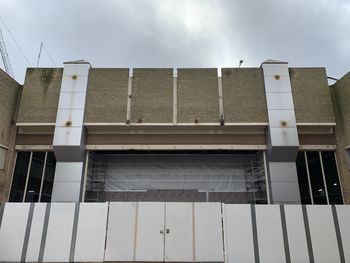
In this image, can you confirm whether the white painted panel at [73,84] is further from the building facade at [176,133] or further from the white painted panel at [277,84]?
the white painted panel at [277,84]

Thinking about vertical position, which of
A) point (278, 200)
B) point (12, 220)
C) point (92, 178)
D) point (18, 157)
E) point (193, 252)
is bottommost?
point (193, 252)

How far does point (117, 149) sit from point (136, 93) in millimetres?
3788

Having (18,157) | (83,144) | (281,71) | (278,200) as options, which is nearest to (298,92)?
(281,71)

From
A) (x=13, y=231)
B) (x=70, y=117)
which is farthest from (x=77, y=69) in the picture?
(x=13, y=231)

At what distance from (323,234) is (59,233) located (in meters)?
10.9

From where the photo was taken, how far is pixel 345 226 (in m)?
10.8

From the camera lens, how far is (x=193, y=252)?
34.6 feet

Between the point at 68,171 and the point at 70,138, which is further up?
the point at 70,138

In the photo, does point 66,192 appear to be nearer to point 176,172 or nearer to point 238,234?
point 176,172

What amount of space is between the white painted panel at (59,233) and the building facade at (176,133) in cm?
409

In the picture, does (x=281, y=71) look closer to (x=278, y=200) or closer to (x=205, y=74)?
(x=205, y=74)

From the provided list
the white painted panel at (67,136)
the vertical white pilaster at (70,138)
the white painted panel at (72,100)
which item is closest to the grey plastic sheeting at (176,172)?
the vertical white pilaster at (70,138)

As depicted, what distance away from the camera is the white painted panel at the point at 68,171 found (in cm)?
1564

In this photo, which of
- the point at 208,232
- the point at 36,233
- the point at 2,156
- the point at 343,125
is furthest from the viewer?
the point at 2,156
